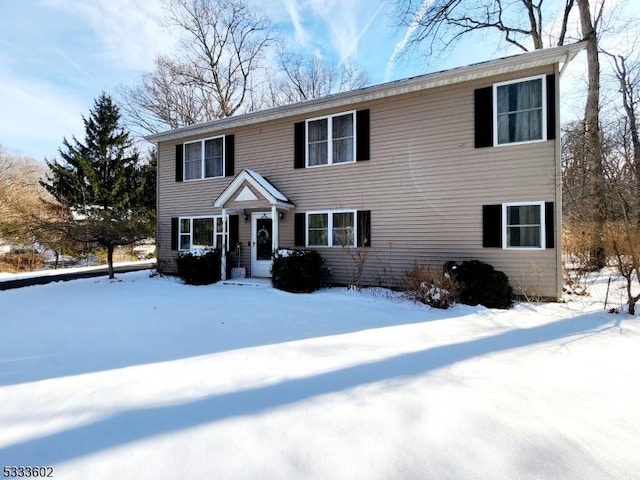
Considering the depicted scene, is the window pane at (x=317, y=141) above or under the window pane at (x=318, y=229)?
above

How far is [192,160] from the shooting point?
12.0 metres

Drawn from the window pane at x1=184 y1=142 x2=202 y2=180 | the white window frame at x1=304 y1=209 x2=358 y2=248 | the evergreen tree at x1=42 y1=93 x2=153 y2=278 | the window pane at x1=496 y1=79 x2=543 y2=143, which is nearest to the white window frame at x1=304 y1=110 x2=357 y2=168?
the white window frame at x1=304 y1=209 x2=358 y2=248

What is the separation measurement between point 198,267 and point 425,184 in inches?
276

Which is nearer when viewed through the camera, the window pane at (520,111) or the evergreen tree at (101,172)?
the window pane at (520,111)

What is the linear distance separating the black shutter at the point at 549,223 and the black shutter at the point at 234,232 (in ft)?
28.1

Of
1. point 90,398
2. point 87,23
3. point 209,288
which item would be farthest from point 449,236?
point 87,23

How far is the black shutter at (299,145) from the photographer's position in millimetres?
10016

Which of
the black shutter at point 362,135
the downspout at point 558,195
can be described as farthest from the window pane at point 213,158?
the downspout at point 558,195

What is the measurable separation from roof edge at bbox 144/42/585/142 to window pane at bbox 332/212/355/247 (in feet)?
10.5

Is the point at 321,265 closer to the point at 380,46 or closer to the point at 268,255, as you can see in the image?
the point at 268,255

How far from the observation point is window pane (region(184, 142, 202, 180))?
38.9 feet

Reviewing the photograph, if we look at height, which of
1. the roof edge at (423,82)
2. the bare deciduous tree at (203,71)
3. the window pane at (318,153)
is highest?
the bare deciduous tree at (203,71)

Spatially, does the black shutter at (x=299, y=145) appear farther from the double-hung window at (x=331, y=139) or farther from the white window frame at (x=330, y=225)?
the white window frame at (x=330, y=225)

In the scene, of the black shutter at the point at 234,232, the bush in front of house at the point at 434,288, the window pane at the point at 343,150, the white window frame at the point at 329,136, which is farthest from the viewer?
the black shutter at the point at 234,232
